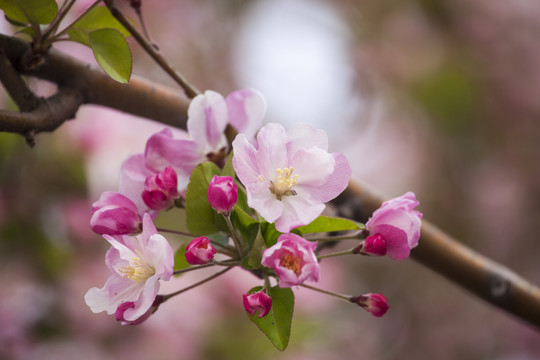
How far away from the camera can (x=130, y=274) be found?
1.53 ft

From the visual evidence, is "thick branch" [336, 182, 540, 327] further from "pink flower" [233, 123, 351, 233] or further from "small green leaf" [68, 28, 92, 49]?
"small green leaf" [68, 28, 92, 49]

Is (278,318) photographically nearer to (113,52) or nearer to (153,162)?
(153,162)

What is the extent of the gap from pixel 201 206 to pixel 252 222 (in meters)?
0.05

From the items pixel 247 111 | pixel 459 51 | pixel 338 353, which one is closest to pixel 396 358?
pixel 338 353

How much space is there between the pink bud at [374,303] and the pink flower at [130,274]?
0.60 ft

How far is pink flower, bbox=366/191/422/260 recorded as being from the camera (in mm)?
A: 461

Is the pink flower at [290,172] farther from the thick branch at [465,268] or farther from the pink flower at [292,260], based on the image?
the thick branch at [465,268]

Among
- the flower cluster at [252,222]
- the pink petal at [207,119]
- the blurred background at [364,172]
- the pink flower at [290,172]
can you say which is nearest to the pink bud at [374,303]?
the flower cluster at [252,222]

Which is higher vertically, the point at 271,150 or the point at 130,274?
the point at 271,150

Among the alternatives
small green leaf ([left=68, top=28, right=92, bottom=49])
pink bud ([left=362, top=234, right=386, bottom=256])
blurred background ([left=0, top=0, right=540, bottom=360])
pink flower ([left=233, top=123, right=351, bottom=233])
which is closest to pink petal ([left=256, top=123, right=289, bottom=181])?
pink flower ([left=233, top=123, right=351, bottom=233])

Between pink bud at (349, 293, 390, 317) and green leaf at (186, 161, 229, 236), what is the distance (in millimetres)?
138

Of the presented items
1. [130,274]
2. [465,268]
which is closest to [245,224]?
[130,274]

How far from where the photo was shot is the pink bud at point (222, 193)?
16.8 inches

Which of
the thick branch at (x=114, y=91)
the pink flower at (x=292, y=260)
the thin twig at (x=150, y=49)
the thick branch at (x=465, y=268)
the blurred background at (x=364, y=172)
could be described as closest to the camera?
the pink flower at (x=292, y=260)
